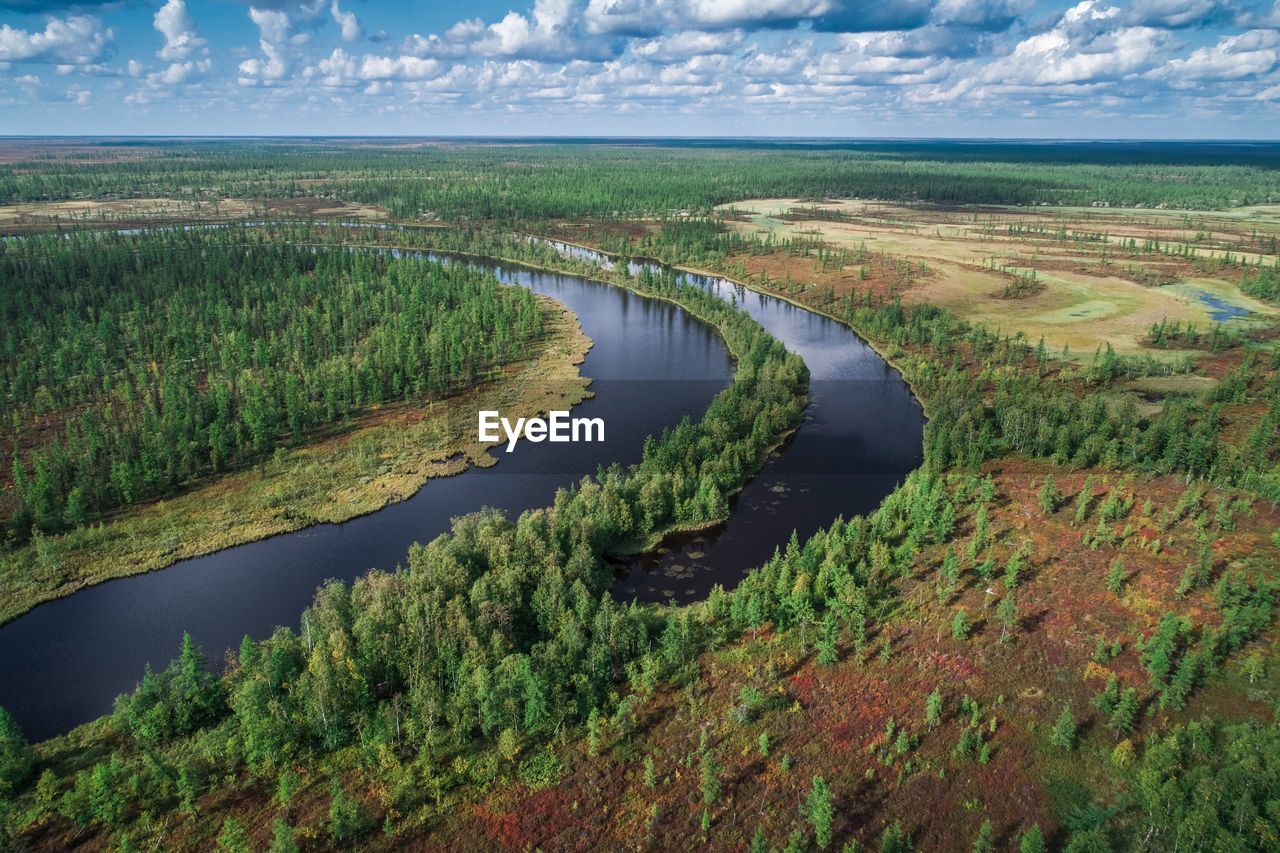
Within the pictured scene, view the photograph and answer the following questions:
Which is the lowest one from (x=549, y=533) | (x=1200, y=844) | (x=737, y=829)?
(x=737, y=829)

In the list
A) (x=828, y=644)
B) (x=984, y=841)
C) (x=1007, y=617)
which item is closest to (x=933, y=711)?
(x=828, y=644)

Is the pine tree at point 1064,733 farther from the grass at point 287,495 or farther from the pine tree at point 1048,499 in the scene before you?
the grass at point 287,495

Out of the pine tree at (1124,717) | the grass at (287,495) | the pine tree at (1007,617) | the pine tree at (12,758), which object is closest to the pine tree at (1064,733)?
the pine tree at (1124,717)

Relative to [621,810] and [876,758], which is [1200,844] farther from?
[621,810]

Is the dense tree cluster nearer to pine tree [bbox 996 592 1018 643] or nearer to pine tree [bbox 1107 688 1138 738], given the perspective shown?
pine tree [bbox 996 592 1018 643]

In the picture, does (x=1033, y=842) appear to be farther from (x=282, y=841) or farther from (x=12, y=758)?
(x=12, y=758)

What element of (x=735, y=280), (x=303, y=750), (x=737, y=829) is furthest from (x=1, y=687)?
(x=735, y=280)

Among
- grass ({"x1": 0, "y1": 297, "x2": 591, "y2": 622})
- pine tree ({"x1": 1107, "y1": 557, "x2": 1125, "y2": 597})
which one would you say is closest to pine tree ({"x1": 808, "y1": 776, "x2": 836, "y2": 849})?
pine tree ({"x1": 1107, "y1": 557, "x2": 1125, "y2": 597})

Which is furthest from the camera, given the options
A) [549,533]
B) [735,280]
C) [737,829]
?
[735,280]
